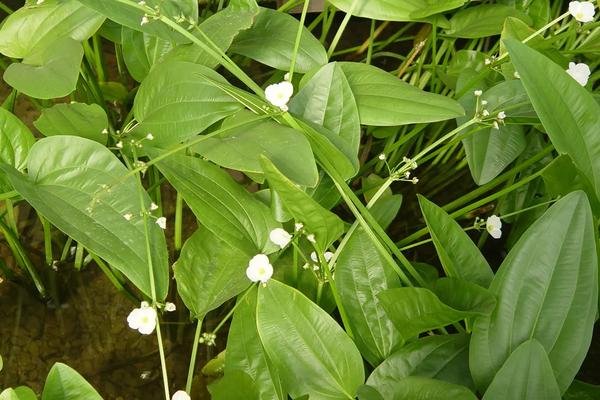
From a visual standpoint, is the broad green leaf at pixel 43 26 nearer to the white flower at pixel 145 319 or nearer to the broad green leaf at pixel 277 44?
the broad green leaf at pixel 277 44

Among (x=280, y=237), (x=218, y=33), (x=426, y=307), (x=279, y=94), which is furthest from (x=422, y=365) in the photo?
(x=218, y=33)

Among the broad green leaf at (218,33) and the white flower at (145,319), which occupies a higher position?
the broad green leaf at (218,33)

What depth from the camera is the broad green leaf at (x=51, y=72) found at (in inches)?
24.5

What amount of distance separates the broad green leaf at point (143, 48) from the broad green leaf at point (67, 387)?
0.37 meters

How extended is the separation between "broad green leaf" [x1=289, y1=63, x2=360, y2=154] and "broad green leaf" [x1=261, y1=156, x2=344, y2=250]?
0.37 feet

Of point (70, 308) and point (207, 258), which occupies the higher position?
point (207, 258)

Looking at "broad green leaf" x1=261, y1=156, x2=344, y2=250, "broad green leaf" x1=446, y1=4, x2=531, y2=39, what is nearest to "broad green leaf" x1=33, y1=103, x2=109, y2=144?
"broad green leaf" x1=261, y1=156, x2=344, y2=250

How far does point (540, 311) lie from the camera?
552mm

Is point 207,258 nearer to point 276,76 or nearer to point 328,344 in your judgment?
point 328,344

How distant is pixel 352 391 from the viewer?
22.7 inches

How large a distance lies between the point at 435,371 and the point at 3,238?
0.62 meters

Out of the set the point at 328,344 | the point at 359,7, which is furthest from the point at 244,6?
the point at 328,344

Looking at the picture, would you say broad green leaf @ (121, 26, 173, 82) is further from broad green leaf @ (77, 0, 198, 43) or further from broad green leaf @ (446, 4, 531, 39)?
broad green leaf @ (446, 4, 531, 39)

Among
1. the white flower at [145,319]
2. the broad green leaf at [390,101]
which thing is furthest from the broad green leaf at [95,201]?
the broad green leaf at [390,101]
